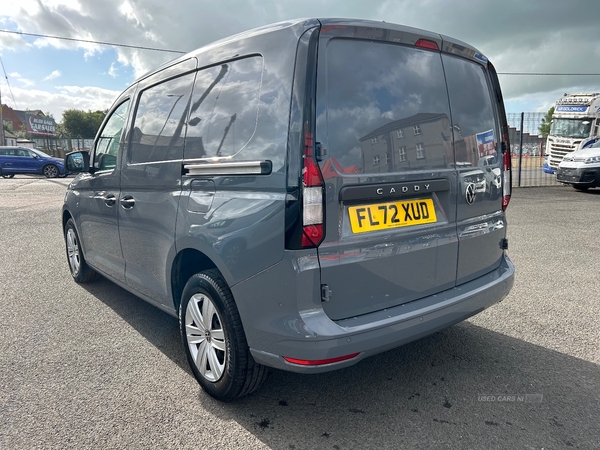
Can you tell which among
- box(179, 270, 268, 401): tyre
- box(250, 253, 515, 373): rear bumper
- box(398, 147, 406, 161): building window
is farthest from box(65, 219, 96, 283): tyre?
box(398, 147, 406, 161): building window

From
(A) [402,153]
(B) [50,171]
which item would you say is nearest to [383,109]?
(A) [402,153]

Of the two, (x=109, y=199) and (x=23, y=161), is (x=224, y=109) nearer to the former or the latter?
(x=109, y=199)

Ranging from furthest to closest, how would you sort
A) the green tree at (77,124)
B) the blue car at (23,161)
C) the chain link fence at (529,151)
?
the green tree at (77,124)
the blue car at (23,161)
the chain link fence at (529,151)

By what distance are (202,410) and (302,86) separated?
1.84m

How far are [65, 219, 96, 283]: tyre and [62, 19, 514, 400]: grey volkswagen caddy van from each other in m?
2.09

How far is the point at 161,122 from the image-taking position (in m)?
3.28

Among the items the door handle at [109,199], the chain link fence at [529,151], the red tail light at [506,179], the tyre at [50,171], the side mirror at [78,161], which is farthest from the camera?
the tyre at [50,171]

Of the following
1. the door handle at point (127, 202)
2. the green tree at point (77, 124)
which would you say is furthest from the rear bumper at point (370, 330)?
the green tree at point (77, 124)

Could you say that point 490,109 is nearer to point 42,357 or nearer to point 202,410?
point 202,410

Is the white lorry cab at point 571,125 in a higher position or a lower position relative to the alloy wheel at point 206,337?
higher

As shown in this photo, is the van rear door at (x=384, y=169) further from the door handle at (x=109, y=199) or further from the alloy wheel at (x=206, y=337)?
the door handle at (x=109, y=199)

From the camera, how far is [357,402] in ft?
8.96

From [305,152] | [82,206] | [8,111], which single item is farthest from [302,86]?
[8,111]

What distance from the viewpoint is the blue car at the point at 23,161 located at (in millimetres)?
22828
